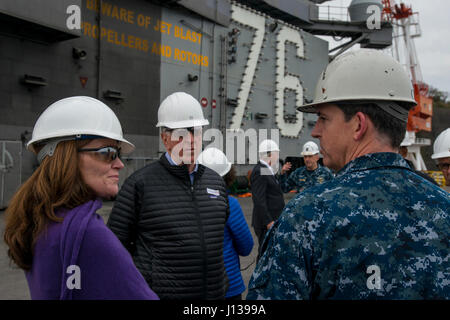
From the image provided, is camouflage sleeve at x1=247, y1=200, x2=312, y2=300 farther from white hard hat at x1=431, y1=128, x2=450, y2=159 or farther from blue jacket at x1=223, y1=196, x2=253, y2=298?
white hard hat at x1=431, y1=128, x2=450, y2=159

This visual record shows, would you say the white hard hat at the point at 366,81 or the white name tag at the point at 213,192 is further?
the white name tag at the point at 213,192

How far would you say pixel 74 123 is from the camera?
5.53 feet

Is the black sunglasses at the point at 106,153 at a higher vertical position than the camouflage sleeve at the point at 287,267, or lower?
higher

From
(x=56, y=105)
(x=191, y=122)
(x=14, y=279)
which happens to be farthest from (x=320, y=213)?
(x=14, y=279)

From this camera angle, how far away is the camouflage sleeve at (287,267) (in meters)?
1.23

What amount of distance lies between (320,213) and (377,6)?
94.3 feet

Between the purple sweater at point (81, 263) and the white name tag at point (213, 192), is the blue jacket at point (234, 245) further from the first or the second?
the purple sweater at point (81, 263)

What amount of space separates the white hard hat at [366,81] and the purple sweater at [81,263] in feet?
3.28

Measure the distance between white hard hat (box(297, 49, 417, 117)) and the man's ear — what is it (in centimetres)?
6

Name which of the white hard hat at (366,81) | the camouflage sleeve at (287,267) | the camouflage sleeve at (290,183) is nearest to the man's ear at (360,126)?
the white hard hat at (366,81)

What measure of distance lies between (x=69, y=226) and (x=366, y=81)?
1.26 m

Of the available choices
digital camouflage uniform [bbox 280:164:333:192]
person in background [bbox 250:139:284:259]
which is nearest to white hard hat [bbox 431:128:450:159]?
digital camouflage uniform [bbox 280:164:333:192]

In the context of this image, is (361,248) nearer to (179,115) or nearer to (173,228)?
(173,228)

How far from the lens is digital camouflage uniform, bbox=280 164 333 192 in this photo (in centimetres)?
656
